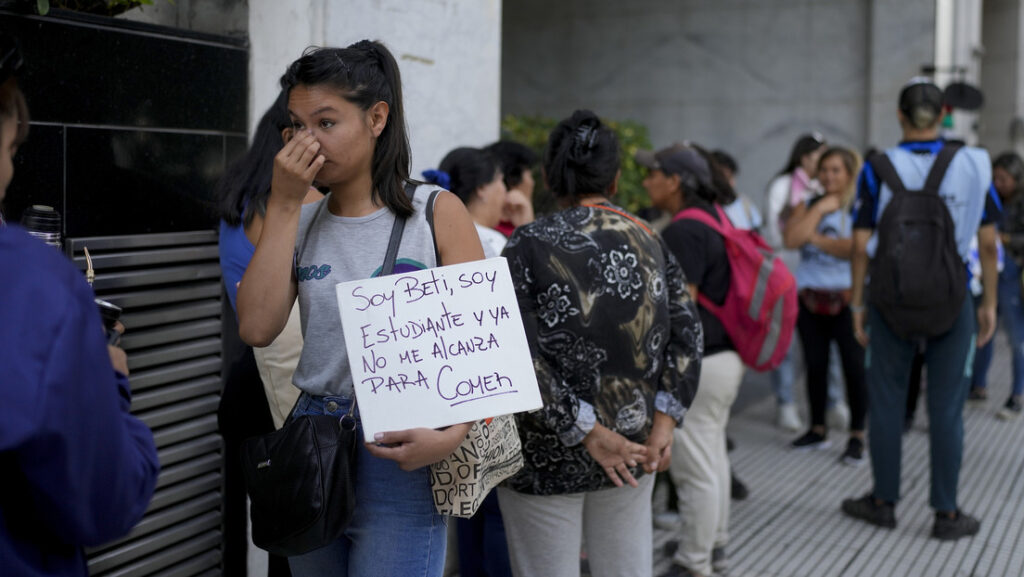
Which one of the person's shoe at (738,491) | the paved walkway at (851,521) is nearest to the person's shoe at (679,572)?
the paved walkway at (851,521)

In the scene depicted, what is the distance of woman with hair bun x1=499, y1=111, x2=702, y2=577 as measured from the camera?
3.21 m

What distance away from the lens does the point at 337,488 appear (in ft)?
7.41

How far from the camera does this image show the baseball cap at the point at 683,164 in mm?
4699

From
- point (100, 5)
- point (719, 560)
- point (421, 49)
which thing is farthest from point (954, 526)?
point (100, 5)

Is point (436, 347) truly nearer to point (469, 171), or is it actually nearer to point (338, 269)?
point (338, 269)

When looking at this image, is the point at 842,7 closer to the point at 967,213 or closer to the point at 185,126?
the point at 967,213

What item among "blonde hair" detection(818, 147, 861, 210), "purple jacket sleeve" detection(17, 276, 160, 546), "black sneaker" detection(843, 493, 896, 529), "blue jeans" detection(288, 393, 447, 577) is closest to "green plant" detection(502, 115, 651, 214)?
"blonde hair" detection(818, 147, 861, 210)

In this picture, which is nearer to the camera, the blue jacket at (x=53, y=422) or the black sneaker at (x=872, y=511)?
the blue jacket at (x=53, y=422)

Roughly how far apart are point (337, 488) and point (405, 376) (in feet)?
0.92

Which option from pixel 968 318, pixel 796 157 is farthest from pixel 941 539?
pixel 796 157

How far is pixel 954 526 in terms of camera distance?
5355 mm

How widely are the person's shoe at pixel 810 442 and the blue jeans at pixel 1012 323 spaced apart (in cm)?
210

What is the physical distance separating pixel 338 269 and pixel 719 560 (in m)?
3.15

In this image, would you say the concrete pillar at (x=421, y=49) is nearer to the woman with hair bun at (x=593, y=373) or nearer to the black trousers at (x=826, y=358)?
the woman with hair bun at (x=593, y=373)
